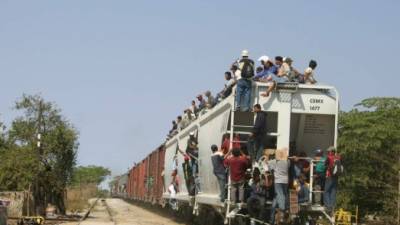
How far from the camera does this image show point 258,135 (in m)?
14.7

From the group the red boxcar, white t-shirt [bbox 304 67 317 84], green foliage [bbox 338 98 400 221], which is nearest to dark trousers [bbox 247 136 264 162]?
white t-shirt [bbox 304 67 317 84]

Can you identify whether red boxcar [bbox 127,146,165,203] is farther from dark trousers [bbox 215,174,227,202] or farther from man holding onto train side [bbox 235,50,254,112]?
man holding onto train side [bbox 235,50,254,112]

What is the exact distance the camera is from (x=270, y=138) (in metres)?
15.7

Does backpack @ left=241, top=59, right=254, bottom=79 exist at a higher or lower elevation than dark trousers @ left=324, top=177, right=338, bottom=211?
higher

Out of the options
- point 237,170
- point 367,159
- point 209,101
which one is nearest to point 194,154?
point 209,101

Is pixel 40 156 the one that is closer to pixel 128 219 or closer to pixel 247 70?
pixel 128 219

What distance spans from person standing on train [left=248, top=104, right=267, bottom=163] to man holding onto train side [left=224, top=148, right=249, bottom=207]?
0.88 feet

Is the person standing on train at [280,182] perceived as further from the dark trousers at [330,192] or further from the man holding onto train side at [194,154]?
the man holding onto train side at [194,154]

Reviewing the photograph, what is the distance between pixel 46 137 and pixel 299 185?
25982 millimetres

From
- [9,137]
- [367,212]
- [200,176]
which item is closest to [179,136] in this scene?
[200,176]

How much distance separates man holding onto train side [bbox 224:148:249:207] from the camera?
48.4ft

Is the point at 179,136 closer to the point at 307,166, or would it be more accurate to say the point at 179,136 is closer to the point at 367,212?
the point at 307,166

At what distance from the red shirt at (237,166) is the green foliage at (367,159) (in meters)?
22.5

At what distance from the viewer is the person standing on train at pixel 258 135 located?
1458 cm
